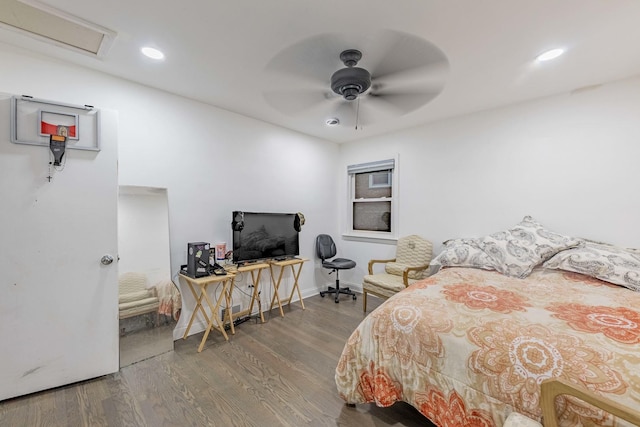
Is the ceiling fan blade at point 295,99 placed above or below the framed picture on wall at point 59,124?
above

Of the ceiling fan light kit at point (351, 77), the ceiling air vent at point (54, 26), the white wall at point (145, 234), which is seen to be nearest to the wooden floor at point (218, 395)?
the white wall at point (145, 234)

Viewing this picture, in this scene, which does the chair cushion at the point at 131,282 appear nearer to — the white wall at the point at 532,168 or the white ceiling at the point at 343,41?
the white ceiling at the point at 343,41

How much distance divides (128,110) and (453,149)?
3.78 meters

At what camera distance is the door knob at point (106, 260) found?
211 cm

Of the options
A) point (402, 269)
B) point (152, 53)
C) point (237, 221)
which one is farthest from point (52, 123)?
point (402, 269)

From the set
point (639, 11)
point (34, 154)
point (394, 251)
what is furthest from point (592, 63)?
point (34, 154)

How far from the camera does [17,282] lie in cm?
183

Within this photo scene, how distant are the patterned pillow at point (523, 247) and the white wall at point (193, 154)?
2548 millimetres

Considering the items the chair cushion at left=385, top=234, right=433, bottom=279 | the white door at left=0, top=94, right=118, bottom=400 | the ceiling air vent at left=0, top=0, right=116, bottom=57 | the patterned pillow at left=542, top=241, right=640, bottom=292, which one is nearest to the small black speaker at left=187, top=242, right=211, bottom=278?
the white door at left=0, top=94, right=118, bottom=400

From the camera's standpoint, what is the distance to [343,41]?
1813mm

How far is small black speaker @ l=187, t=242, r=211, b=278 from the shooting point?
102 inches

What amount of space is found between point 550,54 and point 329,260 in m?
3.50

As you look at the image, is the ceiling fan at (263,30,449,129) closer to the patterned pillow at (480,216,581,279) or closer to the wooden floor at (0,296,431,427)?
the patterned pillow at (480,216,581,279)

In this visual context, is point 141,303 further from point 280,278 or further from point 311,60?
point 311,60
